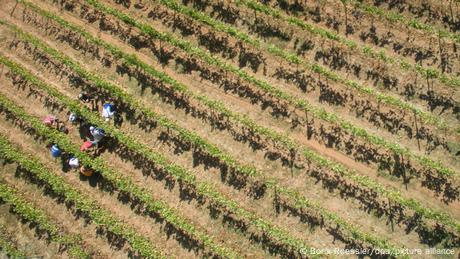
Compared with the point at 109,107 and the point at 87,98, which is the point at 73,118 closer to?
the point at 87,98

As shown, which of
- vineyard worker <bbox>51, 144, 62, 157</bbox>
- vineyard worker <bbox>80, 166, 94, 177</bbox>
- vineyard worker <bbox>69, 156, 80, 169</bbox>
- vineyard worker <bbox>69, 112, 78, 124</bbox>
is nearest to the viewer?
vineyard worker <bbox>80, 166, 94, 177</bbox>

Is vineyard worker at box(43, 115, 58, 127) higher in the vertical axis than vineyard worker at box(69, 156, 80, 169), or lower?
higher

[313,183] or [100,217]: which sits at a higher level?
[313,183]

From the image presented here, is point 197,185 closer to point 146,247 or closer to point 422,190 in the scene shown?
point 146,247

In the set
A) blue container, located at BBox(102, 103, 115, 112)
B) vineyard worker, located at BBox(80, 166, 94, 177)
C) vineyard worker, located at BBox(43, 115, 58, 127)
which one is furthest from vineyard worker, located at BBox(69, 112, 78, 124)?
vineyard worker, located at BBox(80, 166, 94, 177)

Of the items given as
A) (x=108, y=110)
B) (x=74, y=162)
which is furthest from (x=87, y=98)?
(x=74, y=162)

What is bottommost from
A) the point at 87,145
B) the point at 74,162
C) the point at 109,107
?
the point at 74,162

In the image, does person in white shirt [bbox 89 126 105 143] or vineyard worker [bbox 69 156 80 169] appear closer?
person in white shirt [bbox 89 126 105 143]

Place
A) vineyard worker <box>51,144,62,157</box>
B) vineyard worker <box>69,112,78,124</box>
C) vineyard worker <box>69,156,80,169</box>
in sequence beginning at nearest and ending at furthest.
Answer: vineyard worker <box>69,156,80,169</box>
vineyard worker <box>51,144,62,157</box>
vineyard worker <box>69,112,78,124</box>

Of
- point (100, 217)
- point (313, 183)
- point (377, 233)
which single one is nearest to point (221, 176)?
point (313, 183)

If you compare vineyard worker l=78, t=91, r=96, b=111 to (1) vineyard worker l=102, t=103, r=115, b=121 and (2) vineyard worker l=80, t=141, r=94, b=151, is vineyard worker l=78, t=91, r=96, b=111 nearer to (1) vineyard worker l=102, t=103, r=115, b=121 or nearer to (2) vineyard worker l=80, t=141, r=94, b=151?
(1) vineyard worker l=102, t=103, r=115, b=121

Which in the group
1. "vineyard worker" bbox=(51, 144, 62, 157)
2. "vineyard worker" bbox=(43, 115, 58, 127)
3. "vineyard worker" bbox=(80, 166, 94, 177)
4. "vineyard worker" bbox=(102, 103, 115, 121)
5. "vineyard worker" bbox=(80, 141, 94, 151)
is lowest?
"vineyard worker" bbox=(80, 166, 94, 177)
